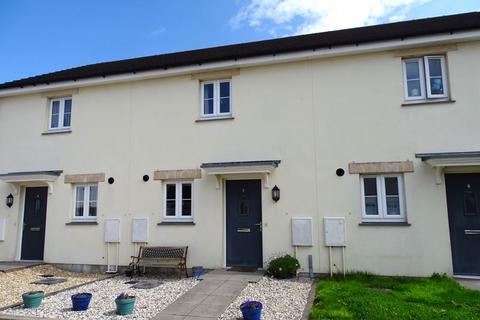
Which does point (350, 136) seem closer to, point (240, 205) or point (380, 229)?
point (380, 229)

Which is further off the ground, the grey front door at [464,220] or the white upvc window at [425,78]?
the white upvc window at [425,78]

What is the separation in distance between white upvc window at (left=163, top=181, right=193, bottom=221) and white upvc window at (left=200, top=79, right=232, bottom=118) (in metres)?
2.17

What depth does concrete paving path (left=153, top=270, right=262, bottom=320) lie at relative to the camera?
6.32 metres

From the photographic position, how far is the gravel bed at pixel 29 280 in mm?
7930

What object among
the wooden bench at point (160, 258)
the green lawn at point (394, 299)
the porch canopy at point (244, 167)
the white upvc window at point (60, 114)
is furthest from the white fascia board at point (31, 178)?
the green lawn at point (394, 299)

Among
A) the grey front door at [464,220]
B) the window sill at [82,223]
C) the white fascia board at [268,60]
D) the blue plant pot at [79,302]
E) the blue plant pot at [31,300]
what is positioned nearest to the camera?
the blue plant pot at [79,302]

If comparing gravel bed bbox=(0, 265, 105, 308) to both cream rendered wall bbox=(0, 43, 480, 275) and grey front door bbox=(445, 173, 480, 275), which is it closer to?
cream rendered wall bbox=(0, 43, 480, 275)

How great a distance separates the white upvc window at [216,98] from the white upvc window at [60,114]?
15.5ft

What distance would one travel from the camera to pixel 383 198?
9.12 meters

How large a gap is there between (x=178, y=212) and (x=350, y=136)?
5208 millimetres

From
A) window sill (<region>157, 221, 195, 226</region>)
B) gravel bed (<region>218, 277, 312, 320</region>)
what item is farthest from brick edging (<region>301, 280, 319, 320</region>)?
window sill (<region>157, 221, 195, 226</region>)

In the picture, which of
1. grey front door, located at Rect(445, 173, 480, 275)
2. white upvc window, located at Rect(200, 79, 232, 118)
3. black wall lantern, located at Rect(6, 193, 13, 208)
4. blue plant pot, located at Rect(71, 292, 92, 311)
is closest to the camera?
blue plant pot, located at Rect(71, 292, 92, 311)

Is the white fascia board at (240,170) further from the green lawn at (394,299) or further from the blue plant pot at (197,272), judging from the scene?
the green lawn at (394,299)

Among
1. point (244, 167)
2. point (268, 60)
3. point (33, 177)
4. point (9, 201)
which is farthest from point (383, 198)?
point (9, 201)
